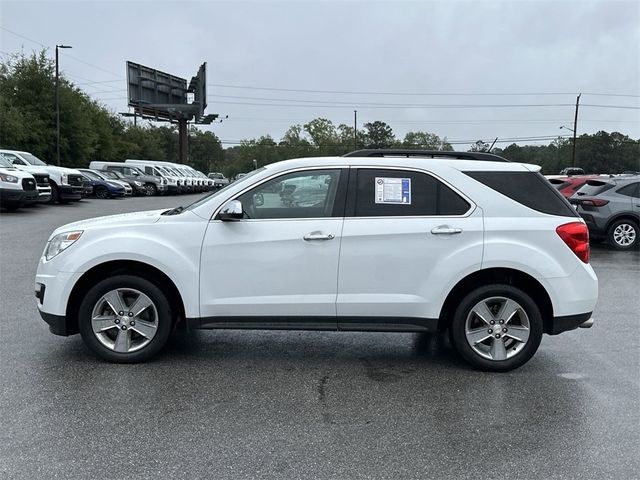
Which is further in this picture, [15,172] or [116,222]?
[15,172]

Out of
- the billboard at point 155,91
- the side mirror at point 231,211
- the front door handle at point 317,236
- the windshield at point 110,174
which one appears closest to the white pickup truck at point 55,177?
the windshield at point 110,174

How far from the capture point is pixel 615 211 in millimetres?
Answer: 11891

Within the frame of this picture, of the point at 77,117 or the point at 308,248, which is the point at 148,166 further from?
the point at 308,248

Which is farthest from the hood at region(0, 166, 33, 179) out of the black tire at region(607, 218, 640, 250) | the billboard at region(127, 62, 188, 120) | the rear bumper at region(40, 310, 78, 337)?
the billboard at region(127, 62, 188, 120)

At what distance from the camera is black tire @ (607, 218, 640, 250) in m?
12.0

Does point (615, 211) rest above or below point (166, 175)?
below

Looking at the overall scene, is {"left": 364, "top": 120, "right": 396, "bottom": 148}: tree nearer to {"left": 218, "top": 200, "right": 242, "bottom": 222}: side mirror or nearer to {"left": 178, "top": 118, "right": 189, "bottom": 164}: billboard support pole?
{"left": 178, "top": 118, "right": 189, "bottom": 164}: billboard support pole

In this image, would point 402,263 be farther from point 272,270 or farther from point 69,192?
point 69,192

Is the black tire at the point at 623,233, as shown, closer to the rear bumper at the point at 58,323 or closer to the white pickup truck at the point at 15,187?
the rear bumper at the point at 58,323

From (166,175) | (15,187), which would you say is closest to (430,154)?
(15,187)

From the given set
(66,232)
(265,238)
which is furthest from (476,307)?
(66,232)

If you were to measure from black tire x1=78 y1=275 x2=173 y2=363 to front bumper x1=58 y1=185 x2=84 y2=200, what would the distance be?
19486mm

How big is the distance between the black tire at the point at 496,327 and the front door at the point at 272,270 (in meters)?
1.06

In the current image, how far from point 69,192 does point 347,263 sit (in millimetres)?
20736
